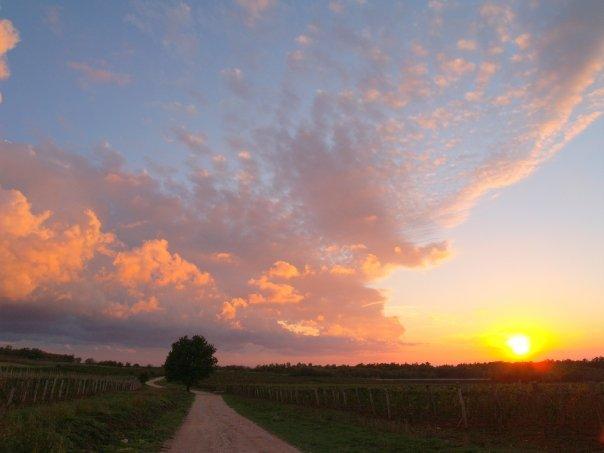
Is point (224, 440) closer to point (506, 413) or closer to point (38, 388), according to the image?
point (506, 413)

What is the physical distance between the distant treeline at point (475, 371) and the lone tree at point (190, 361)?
48.3 meters

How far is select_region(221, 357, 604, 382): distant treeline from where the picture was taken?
72.8 metres

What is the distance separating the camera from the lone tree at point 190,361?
95.1m

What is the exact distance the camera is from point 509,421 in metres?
23.3

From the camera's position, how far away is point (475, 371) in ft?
359

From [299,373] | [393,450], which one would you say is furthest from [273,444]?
[299,373]

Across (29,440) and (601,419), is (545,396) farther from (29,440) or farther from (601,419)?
(29,440)

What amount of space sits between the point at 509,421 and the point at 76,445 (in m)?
20.3

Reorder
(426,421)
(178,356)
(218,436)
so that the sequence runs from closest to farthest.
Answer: (218,436)
(426,421)
(178,356)

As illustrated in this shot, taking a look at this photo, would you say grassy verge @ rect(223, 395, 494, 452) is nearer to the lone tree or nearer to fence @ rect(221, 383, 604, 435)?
fence @ rect(221, 383, 604, 435)

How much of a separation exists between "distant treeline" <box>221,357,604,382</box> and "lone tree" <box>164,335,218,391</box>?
159 feet

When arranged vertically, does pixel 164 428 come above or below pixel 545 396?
below

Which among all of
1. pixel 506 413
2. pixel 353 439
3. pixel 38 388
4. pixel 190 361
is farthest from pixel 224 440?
pixel 190 361

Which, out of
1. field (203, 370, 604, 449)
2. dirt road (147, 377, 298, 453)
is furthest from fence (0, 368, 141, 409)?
field (203, 370, 604, 449)
